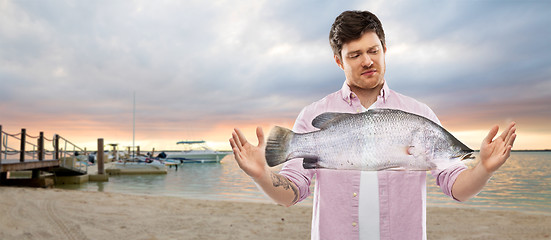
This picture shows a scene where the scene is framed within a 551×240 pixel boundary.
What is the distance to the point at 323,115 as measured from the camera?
6.18 feet

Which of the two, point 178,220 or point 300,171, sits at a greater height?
point 300,171

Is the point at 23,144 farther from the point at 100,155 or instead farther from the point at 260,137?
the point at 260,137

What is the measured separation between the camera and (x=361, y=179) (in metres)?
1.94

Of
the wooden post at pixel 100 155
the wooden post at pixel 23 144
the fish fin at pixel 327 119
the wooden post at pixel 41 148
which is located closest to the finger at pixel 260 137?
the fish fin at pixel 327 119

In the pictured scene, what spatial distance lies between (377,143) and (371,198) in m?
0.41

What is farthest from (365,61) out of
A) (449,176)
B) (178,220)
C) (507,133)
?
(178,220)

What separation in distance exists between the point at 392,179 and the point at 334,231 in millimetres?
436

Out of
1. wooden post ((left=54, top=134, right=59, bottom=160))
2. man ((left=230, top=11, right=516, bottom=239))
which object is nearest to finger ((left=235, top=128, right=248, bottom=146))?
man ((left=230, top=11, right=516, bottom=239))

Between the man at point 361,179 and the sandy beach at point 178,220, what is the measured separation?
24.9ft

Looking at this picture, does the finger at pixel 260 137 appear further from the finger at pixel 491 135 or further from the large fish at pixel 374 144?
the finger at pixel 491 135

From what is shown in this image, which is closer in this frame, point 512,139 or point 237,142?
point 512,139

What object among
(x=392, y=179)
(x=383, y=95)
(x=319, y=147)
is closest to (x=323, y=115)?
(x=319, y=147)

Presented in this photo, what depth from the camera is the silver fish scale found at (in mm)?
1647

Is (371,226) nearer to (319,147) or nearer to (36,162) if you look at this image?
(319,147)
